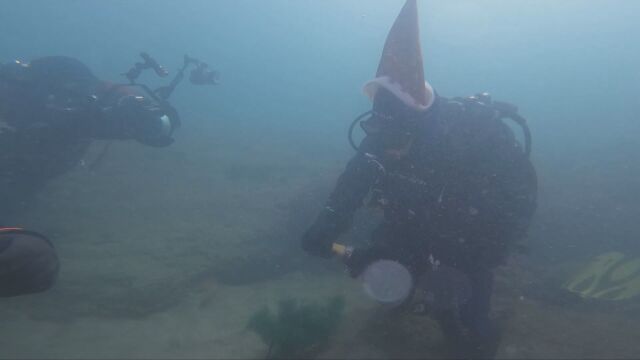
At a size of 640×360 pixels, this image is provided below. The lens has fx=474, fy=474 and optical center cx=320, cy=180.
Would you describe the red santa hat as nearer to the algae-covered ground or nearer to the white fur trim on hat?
the white fur trim on hat

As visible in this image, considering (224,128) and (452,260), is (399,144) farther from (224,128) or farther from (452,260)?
(224,128)

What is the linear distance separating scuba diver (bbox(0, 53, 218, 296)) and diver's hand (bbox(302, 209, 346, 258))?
6558 millimetres

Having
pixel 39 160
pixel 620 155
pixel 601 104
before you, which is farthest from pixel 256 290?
pixel 601 104

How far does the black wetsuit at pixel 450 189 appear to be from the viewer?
4.16 m

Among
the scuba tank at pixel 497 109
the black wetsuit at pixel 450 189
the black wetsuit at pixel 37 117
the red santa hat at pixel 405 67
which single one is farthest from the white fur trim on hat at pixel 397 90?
the black wetsuit at pixel 37 117

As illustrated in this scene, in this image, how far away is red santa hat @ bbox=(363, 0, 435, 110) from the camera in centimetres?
400

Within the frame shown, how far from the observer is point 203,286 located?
24.6 feet

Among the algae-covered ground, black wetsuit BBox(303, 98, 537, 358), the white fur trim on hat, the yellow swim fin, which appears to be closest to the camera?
the white fur trim on hat

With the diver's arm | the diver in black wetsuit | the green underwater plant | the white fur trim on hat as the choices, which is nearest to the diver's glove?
the diver's arm

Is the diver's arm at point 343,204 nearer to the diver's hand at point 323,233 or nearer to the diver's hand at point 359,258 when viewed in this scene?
the diver's hand at point 323,233

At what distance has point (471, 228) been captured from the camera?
171 inches

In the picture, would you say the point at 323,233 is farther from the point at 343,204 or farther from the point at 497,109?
the point at 497,109

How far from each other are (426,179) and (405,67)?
1.02 meters

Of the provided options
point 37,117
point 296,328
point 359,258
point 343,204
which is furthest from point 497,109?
point 37,117
